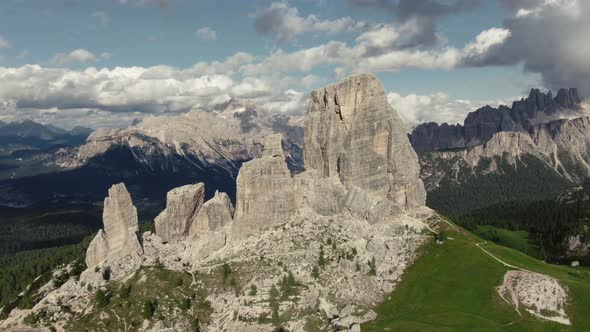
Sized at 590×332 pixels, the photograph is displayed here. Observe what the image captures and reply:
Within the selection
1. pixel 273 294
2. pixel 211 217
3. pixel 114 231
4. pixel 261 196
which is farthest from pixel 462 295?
pixel 114 231

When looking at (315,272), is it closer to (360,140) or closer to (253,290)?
(253,290)

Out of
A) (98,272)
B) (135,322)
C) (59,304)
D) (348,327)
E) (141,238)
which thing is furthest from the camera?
(141,238)

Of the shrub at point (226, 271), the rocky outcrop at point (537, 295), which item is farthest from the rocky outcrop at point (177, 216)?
the rocky outcrop at point (537, 295)

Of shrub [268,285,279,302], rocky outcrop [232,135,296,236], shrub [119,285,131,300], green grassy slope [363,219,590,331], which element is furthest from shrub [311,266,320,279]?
shrub [119,285,131,300]

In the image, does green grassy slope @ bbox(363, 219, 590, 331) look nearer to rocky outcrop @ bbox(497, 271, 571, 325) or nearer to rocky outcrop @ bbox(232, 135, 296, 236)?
rocky outcrop @ bbox(497, 271, 571, 325)

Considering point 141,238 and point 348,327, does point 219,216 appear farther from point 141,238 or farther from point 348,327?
point 348,327

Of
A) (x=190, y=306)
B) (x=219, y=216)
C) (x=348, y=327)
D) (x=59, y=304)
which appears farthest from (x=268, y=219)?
(x=59, y=304)

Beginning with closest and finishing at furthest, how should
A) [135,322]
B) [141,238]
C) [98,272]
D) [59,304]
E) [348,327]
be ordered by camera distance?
[348,327]
[135,322]
[59,304]
[98,272]
[141,238]
